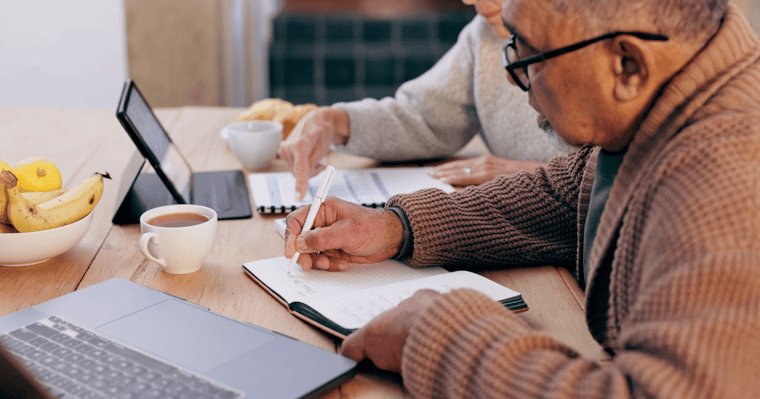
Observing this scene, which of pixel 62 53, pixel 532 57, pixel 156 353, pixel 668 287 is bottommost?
pixel 62 53

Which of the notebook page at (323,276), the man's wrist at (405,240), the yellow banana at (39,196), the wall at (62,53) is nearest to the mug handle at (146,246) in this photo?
the notebook page at (323,276)

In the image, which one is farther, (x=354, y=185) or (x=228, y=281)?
(x=354, y=185)

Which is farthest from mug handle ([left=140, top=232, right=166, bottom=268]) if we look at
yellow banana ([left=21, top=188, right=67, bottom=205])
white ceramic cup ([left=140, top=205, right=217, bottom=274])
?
yellow banana ([left=21, top=188, right=67, bottom=205])

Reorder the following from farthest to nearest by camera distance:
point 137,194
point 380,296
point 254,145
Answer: point 254,145 < point 137,194 < point 380,296

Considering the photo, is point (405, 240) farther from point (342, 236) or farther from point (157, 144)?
point (157, 144)

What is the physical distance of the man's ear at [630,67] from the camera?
22.0 inches

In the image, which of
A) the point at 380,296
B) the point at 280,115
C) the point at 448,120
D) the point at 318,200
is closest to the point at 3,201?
the point at 318,200

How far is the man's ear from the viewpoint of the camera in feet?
1.83

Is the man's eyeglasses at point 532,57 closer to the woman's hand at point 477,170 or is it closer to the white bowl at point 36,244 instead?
the woman's hand at point 477,170

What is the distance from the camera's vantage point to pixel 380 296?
766 millimetres

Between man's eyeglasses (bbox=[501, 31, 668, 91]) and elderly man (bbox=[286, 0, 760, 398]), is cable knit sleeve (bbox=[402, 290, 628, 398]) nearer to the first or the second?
elderly man (bbox=[286, 0, 760, 398])

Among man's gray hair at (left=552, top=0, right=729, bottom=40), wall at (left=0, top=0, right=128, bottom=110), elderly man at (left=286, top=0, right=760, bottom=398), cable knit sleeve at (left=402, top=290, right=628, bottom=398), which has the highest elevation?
man's gray hair at (left=552, top=0, right=729, bottom=40)

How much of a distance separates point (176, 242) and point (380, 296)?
0.29 meters

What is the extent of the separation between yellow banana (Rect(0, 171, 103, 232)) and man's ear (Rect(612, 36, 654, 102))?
75 centimetres
